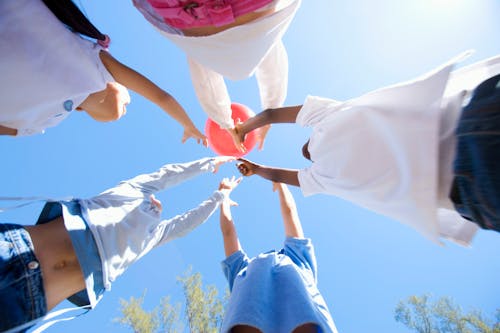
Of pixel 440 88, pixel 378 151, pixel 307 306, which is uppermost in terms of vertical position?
pixel 440 88

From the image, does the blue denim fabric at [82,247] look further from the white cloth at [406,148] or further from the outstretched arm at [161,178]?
the white cloth at [406,148]

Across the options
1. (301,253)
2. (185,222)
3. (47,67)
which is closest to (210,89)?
(47,67)

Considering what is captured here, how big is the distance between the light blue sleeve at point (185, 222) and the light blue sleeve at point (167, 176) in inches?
12.5

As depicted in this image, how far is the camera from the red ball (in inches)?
97.0

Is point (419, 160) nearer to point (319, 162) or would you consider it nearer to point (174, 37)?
point (319, 162)

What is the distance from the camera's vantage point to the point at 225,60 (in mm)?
1339

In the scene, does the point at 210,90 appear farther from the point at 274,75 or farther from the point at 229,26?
the point at 229,26

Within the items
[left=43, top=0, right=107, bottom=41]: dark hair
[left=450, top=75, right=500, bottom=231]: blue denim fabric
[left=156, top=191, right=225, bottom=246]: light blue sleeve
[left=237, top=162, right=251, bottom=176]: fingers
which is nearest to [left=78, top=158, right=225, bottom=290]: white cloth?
[left=156, top=191, right=225, bottom=246]: light blue sleeve

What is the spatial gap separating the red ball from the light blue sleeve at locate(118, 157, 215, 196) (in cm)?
33

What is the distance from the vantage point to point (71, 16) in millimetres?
1220

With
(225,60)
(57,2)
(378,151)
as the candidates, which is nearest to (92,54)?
(57,2)

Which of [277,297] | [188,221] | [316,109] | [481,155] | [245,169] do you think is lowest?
[277,297]

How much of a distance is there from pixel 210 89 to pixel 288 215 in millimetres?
1582

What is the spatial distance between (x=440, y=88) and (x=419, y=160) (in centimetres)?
25
